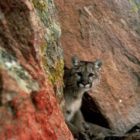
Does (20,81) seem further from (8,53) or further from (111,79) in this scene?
(111,79)

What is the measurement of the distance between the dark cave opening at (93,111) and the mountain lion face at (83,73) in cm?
59

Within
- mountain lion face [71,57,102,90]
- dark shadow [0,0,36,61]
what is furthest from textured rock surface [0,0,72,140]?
mountain lion face [71,57,102,90]

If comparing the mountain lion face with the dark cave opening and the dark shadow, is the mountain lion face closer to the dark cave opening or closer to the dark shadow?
the dark cave opening

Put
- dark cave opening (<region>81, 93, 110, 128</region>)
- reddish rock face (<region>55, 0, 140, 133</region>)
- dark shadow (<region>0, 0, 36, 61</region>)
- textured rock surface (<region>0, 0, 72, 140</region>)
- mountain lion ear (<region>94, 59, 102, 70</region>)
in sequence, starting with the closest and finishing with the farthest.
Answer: textured rock surface (<region>0, 0, 72, 140</region>) < dark shadow (<region>0, 0, 36, 61</region>) < mountain lion ear (<region>94, 59, 102, 70</region>) < dark cave opening (<region>81, 93, 110, 128</region>) < reddish rock face (<region>55, 0, 140, 133</region>)

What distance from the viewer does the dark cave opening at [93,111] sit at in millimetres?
12001

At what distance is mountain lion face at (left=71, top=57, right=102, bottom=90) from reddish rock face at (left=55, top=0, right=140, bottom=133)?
1.91 feet

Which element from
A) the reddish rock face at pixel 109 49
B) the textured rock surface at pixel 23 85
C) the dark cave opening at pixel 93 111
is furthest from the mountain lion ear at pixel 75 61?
the textured rock surface at pixel 23 85

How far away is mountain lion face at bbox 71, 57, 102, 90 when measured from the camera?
11.4 metres

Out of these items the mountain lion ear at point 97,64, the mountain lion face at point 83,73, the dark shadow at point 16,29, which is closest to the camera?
the dark shadow at point 16,29

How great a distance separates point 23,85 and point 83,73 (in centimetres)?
569

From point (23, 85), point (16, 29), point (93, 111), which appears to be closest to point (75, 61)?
point (93, 111)

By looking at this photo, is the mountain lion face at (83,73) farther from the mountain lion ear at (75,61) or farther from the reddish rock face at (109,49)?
the reddish rock face at (109,49)

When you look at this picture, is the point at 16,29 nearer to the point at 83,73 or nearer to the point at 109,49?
the point at 83,73

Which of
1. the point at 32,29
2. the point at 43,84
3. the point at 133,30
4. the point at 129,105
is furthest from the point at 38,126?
the point at 133,30
